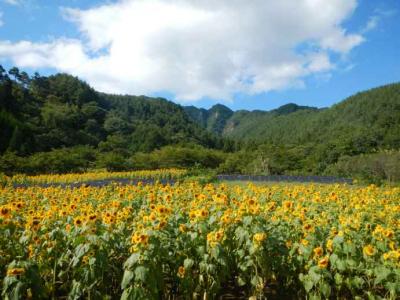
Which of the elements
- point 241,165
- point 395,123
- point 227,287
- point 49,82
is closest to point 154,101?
point 49,82

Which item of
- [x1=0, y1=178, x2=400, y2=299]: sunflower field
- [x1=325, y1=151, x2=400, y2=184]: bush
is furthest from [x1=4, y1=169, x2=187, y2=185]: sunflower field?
[x1=0, y1=178, x2=400, y2=299]: sunflower field

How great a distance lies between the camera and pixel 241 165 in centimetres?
3288

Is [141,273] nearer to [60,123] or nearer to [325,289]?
[325,289]

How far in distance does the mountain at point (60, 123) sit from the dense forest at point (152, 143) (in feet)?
0.44

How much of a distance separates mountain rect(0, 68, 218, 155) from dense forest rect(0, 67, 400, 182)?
133 millimetres

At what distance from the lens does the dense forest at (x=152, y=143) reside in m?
27.4

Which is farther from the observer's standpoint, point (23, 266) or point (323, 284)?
point (323, 284)

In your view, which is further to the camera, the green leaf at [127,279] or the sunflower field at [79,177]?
the sunflower field at [79,177]

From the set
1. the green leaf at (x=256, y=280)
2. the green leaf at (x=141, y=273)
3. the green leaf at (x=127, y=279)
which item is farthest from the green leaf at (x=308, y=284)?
the green leaf at (x=127, y=279)

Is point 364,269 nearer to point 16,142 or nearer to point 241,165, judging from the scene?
point 241,165

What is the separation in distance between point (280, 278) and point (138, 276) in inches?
93.9

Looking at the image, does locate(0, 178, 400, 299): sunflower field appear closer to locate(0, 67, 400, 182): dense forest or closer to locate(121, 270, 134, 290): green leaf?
locate(121, 270, 134, 290): green leaf

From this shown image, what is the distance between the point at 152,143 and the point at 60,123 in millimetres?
13147

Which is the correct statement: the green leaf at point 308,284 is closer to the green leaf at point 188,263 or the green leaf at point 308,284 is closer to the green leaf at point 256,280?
the green leaf at point 256,280
